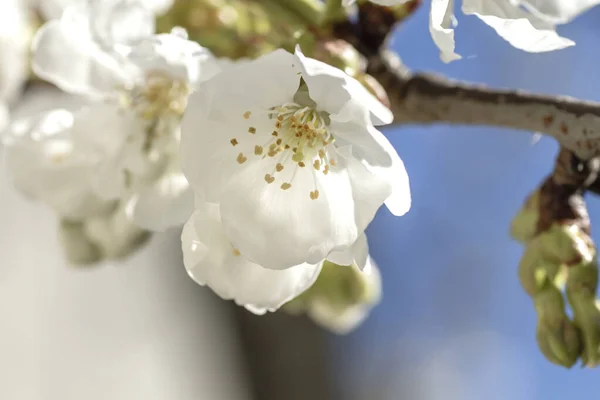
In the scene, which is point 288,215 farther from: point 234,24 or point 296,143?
point 234,24

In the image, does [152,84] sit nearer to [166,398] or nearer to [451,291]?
[166,398]

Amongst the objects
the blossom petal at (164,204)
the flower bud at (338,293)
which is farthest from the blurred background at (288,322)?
the blossom petal at (164,204)

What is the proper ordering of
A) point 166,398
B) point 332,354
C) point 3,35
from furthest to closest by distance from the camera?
point 332,354
point 166,398
point 3,35

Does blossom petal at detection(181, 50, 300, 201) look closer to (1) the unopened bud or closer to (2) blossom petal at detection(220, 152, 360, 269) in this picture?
(2) blossom petal at detection(220, 152, 360, 269)

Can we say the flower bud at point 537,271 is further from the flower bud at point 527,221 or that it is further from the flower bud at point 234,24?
the flower bud at point 234,24

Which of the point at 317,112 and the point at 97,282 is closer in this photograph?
the point at 317,112

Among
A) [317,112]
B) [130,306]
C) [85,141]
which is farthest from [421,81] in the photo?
[130,306]

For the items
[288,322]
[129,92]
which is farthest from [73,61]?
[288,322]

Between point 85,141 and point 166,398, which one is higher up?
point 85,141
